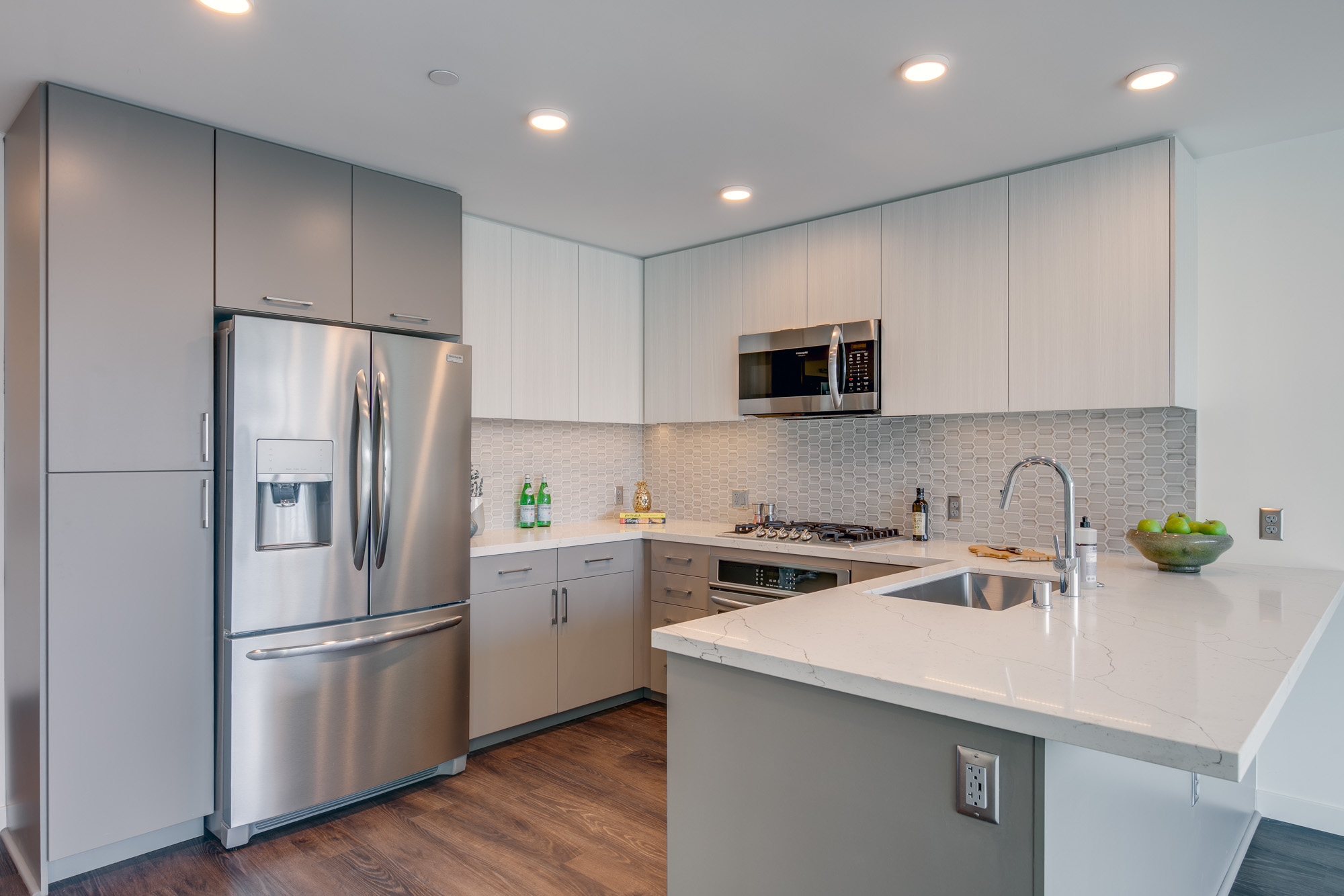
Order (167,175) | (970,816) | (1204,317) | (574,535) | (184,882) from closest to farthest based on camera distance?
(970,816) → (184,882) → (167,175) → (1204,317) → (574,535)

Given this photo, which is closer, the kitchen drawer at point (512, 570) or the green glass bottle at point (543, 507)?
the kitchen drawer at point (512, 570)

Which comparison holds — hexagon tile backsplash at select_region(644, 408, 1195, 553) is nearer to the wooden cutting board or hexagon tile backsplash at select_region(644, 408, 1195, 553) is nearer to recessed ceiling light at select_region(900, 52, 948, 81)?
the wooden cutting board

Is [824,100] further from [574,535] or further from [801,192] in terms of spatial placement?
[574,535]

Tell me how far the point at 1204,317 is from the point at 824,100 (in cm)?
172

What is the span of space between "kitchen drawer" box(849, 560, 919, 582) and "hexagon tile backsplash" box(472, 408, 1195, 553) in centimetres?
59

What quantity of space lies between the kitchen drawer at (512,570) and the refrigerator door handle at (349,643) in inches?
9.4

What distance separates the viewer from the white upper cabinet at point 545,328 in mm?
3771

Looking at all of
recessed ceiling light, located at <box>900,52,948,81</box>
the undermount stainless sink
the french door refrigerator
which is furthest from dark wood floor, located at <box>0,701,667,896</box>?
recessed ceiling light, located at <box>900,52,948,81</box>

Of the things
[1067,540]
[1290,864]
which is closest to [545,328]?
[1067,540]

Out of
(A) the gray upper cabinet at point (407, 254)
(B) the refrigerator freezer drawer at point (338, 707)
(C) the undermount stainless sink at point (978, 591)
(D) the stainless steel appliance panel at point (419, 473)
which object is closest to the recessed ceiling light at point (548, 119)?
(A) the gray upper cabinet at point (407, 254)

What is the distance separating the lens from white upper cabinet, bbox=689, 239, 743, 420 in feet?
13.0

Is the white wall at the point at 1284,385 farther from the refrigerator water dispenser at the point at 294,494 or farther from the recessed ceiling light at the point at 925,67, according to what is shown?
the refrigerator water dispenser at the point at 294,494

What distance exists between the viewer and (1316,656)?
2.70 m

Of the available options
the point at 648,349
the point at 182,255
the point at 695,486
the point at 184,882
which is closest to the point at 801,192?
the point at 648,349
